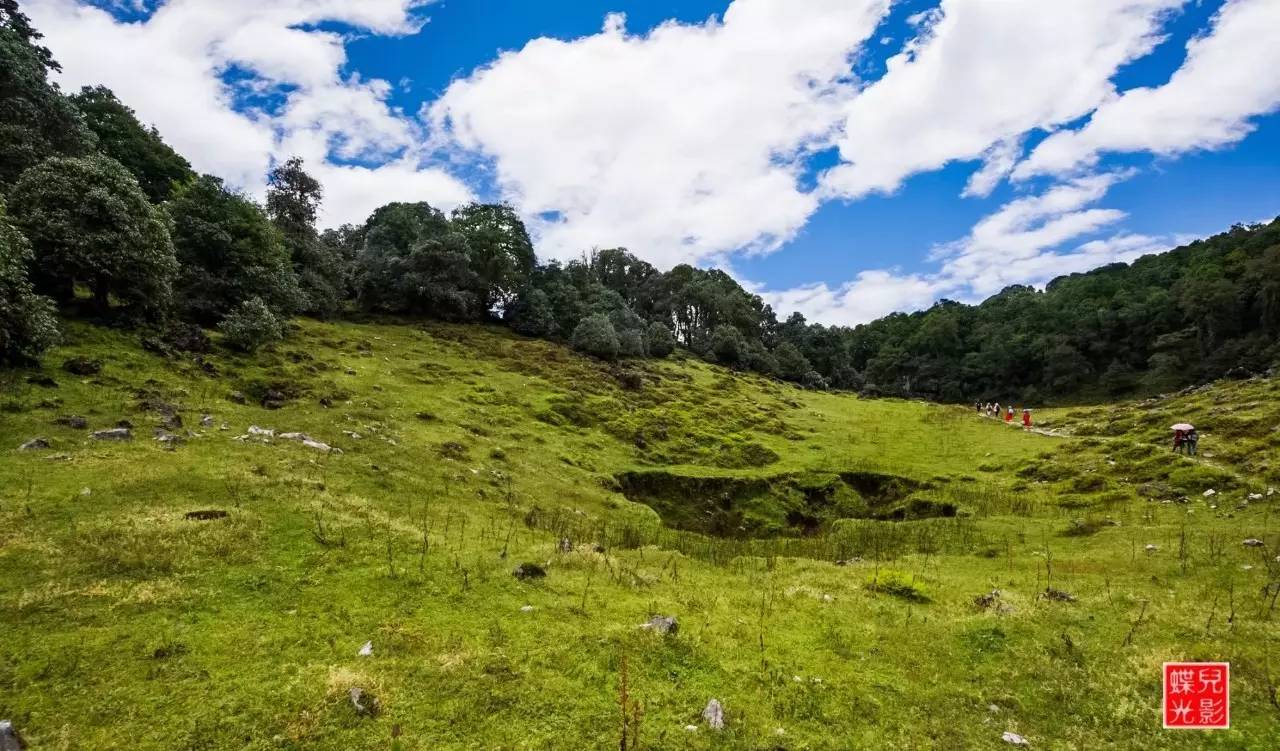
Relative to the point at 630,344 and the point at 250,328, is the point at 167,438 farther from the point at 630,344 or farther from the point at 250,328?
the point at 630,344

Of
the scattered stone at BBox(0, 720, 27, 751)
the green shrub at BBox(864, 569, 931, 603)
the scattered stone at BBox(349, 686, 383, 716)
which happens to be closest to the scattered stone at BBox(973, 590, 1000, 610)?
the green shrub at BBox(864, 569, 931, 603)

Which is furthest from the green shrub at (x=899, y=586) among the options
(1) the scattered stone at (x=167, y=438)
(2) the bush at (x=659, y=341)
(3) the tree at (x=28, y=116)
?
(2) the bush at (x=659, y=341)

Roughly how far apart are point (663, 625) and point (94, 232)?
34634mm

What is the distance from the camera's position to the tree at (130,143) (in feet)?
202

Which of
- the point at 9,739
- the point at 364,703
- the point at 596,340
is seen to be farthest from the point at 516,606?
the point at 596,340

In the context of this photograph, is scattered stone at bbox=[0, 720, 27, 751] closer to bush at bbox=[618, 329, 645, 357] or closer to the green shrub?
the green shrub

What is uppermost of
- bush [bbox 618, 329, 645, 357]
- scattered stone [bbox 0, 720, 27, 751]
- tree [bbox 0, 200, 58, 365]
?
bush [bbox 618, 329, 645, 357]

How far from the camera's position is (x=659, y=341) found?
8981 centimetres

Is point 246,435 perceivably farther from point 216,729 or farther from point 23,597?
point 216,729

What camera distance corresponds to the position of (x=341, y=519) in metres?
16.5

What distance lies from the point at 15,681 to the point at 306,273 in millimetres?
60907

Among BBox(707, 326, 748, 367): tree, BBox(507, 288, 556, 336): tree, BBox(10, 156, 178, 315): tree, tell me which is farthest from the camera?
BBox(707, 326, 748, 367): tree

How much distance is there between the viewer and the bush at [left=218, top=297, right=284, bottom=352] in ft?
122

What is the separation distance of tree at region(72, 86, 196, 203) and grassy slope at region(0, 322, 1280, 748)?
1931 inches
